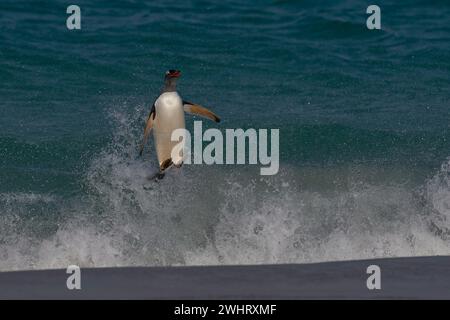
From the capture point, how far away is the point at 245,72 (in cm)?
1703

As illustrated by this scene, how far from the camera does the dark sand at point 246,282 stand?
869 cm

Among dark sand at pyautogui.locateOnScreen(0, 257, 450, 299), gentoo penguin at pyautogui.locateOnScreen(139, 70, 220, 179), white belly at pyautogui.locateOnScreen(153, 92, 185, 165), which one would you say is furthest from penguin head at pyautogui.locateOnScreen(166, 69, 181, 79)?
dark sand at pyautogui.locateOnScreen(0, 257, 450, 299)

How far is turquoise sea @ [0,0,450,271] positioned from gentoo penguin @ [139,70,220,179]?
3.48ft

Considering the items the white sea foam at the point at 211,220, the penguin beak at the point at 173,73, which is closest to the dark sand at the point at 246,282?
the white sea foam at the point at 211,220

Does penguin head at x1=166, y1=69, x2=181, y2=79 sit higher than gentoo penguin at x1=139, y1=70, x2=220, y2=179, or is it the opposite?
penguin head at x1=166, y1=69, x2=181, y2=79

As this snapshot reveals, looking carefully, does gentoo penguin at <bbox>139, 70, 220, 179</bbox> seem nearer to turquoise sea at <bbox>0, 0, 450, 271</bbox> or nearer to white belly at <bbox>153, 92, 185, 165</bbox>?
white belly at <bbox>153, 92, 185, 165</bbox>

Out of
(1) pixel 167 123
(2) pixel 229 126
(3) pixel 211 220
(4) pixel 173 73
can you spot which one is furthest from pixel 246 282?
(2) pixel 229 126

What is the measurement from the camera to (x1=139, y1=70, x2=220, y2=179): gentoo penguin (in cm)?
1036

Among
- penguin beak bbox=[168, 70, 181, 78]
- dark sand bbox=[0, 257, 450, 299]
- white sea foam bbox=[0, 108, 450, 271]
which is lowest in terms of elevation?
dark sand bbox=[0, 257, 450, 299]
